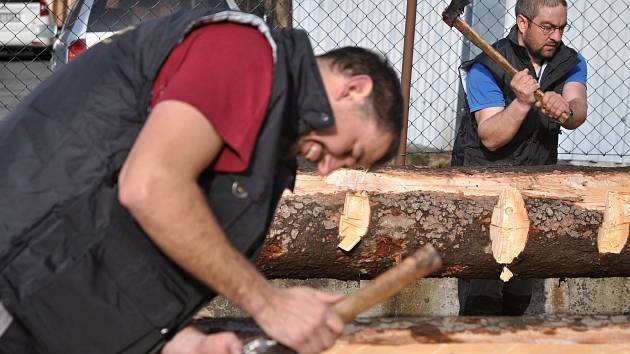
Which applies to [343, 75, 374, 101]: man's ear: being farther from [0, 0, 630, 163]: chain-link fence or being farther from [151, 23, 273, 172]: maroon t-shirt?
[0, 0, 630, 163]: chain-link fence

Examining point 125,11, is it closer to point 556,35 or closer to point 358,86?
point 556,35

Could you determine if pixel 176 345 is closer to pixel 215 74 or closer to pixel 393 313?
pixel 215 74

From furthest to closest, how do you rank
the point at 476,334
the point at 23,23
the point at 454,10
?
the point at 23,23 → the point at 454,10 → the point at 476,334

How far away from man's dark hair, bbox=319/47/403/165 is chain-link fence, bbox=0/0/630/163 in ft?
14.9

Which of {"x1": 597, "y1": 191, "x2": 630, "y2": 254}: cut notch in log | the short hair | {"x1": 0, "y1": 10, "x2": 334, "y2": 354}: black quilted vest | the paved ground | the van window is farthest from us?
the paved ground

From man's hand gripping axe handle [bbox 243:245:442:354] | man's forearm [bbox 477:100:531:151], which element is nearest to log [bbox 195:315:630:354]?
man's hand gripping axe handle [bbox 243:245:442:354]

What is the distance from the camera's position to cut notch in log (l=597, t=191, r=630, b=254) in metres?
4.29

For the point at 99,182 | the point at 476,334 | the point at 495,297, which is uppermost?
the point at 99,182

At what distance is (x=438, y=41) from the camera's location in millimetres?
7648

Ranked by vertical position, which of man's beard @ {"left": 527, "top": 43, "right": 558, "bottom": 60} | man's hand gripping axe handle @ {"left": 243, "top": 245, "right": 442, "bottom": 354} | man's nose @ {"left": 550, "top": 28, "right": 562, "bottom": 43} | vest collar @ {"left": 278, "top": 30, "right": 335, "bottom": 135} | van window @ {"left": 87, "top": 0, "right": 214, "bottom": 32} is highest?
van window @ {"left": 87, "top": 0, "right": 214, "bottom": 32}

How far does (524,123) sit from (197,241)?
10.1 feet

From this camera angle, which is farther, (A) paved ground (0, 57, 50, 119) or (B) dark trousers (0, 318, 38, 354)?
(A) paved ground (0, 57, 50, 119)

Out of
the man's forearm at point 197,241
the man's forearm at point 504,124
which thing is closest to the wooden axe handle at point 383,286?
the man's forearm at point 197,241

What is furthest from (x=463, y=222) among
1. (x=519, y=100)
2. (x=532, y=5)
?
(x=532, y=5)
